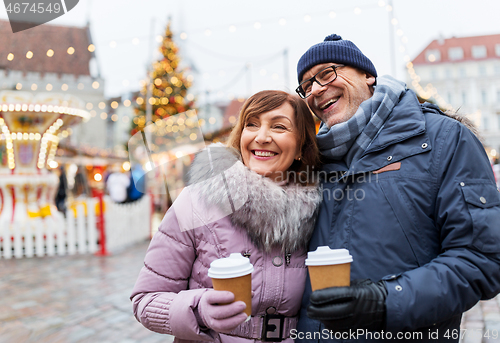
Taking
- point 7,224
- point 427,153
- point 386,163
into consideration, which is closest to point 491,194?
point 427,153

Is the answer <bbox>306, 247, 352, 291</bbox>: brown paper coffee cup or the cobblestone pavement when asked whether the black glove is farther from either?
the cobblestone pavement

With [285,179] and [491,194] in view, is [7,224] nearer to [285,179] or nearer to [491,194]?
[285,179]

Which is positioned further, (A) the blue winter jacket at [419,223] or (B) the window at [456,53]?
(B) the window at [456,53]

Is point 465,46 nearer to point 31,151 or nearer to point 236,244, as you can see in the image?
point 31,151

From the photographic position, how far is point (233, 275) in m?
1.13

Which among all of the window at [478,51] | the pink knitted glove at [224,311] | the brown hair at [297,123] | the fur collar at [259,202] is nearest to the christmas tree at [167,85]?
the brown hair at [297,123]

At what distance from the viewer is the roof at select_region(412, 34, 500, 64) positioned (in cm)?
3741

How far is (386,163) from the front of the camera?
1.39 m

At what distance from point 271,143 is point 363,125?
A: 0.42 metres

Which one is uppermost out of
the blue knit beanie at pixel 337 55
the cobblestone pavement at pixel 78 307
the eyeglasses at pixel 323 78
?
the blue knit beanie at pixel 337 55

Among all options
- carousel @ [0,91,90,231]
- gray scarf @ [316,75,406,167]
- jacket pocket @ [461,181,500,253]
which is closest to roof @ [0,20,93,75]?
carousel @ [0,91,90,231]

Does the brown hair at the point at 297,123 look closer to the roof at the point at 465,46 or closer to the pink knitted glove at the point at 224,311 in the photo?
the pink knitted glove at the point at 224,311

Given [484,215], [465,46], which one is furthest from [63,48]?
[465,46]

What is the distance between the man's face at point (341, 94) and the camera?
168 cm
